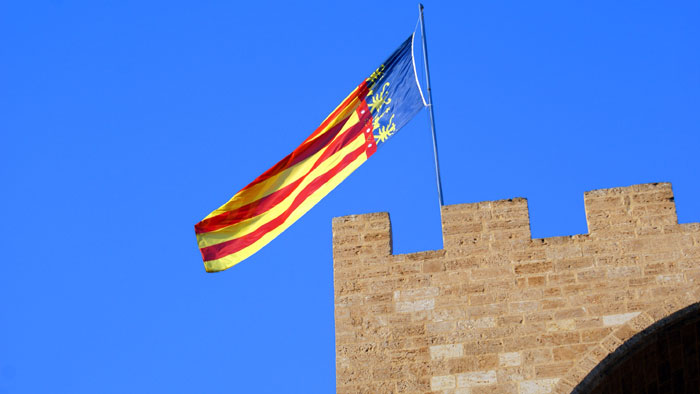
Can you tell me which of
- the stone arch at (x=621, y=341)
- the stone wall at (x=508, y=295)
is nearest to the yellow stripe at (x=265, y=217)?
the stone wall at (x=508, y=295)

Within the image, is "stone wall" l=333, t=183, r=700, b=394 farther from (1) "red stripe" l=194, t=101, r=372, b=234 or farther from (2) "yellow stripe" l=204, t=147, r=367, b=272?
(1) "red stripe" l=194, t=101, r=372, b=234

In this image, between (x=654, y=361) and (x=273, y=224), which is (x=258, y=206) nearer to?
(x=273, y=224)

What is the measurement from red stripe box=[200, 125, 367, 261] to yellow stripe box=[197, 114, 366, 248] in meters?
0.04

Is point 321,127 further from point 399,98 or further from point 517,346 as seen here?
point 517,346

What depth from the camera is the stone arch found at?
31.3 ft

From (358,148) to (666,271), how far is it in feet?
12.8

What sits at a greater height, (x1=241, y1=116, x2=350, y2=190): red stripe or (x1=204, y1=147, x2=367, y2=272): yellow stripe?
(x1=241, y1=116, x2=350, y2=190): red stripe

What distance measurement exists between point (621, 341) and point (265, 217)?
446 centimetres

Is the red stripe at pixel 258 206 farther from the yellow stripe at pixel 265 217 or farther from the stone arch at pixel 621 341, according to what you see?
the stone arch at pixel 621 341

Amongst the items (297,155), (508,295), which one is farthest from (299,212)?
(508,295)

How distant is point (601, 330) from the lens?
9797 millimetres

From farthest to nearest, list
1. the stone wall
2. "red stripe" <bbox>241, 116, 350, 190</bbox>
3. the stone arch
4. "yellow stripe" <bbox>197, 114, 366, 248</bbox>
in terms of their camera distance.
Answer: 1. "red stripe" <bbox>241, 116, 350, 190</bbox>
2. "yellow stripe" <bbox>197, 114, 366, 248</bbox>
3. the stone wall
4. the stone arch

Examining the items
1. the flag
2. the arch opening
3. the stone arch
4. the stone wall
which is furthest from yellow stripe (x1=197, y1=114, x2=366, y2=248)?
the arch opening

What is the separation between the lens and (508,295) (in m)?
10.2
